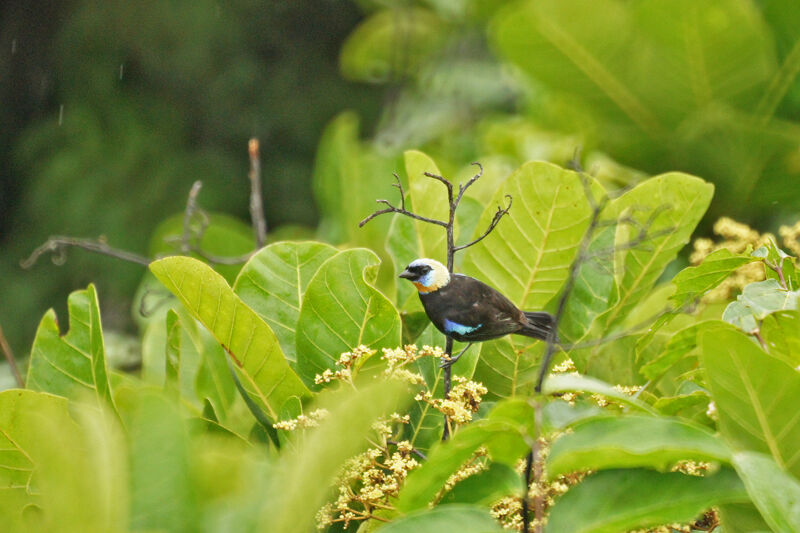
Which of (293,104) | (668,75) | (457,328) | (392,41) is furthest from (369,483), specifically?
(293,104)

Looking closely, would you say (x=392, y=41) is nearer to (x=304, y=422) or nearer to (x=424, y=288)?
(x=424, y=288)

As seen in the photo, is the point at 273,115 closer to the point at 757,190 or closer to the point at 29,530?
the point at 757,190

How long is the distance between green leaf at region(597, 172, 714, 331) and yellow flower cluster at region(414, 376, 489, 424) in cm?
32

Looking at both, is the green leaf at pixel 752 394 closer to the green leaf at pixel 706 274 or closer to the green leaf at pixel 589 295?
the green leaf at pixel 706 274

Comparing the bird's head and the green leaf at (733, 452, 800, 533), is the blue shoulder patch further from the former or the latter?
the green leaf at (733, 452, 800, 533)

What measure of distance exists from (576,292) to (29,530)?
0.74 meters

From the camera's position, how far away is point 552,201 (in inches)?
41.7

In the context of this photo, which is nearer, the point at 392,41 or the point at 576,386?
the point at 576,386

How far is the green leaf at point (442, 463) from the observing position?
667 mm

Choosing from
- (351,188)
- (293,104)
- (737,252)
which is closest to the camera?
(737,252)

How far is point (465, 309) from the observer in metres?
0.87

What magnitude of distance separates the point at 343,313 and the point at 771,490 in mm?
487

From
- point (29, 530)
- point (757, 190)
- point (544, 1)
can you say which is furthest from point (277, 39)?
point (29, 530)

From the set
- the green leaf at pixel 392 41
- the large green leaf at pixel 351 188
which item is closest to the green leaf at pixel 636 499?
the large green leaf at pixel 351 188
